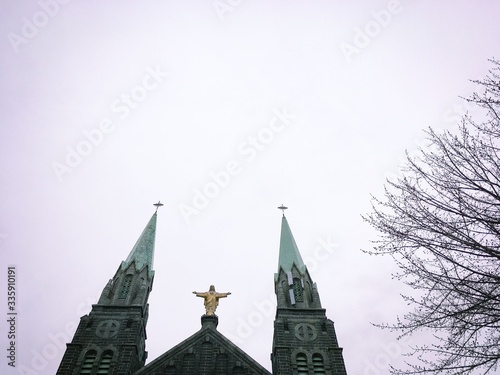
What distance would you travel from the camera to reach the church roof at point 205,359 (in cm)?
1980

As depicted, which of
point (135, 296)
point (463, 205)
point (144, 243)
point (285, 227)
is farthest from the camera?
point (285, 227)

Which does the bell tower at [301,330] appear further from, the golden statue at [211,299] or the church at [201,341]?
the golden statue at [211,299]

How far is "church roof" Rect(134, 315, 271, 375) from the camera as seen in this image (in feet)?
65.0

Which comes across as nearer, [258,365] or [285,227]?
[258,365]

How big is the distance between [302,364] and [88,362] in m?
10.9

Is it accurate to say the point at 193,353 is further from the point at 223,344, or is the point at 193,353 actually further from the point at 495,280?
the point at 495,280

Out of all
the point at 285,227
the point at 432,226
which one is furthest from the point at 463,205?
the point at 285,227

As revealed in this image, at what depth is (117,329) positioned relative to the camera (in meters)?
22.3

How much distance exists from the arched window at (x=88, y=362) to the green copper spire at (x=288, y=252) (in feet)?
42.0

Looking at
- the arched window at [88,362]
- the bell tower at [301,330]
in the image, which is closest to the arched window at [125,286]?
the arched window at [88,362]

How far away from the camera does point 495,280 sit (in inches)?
311

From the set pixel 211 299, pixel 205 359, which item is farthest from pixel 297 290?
pixel 205 359

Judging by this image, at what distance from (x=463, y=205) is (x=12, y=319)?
2135 cm

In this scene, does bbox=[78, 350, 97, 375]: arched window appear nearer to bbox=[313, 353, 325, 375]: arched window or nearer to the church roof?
the church roof
